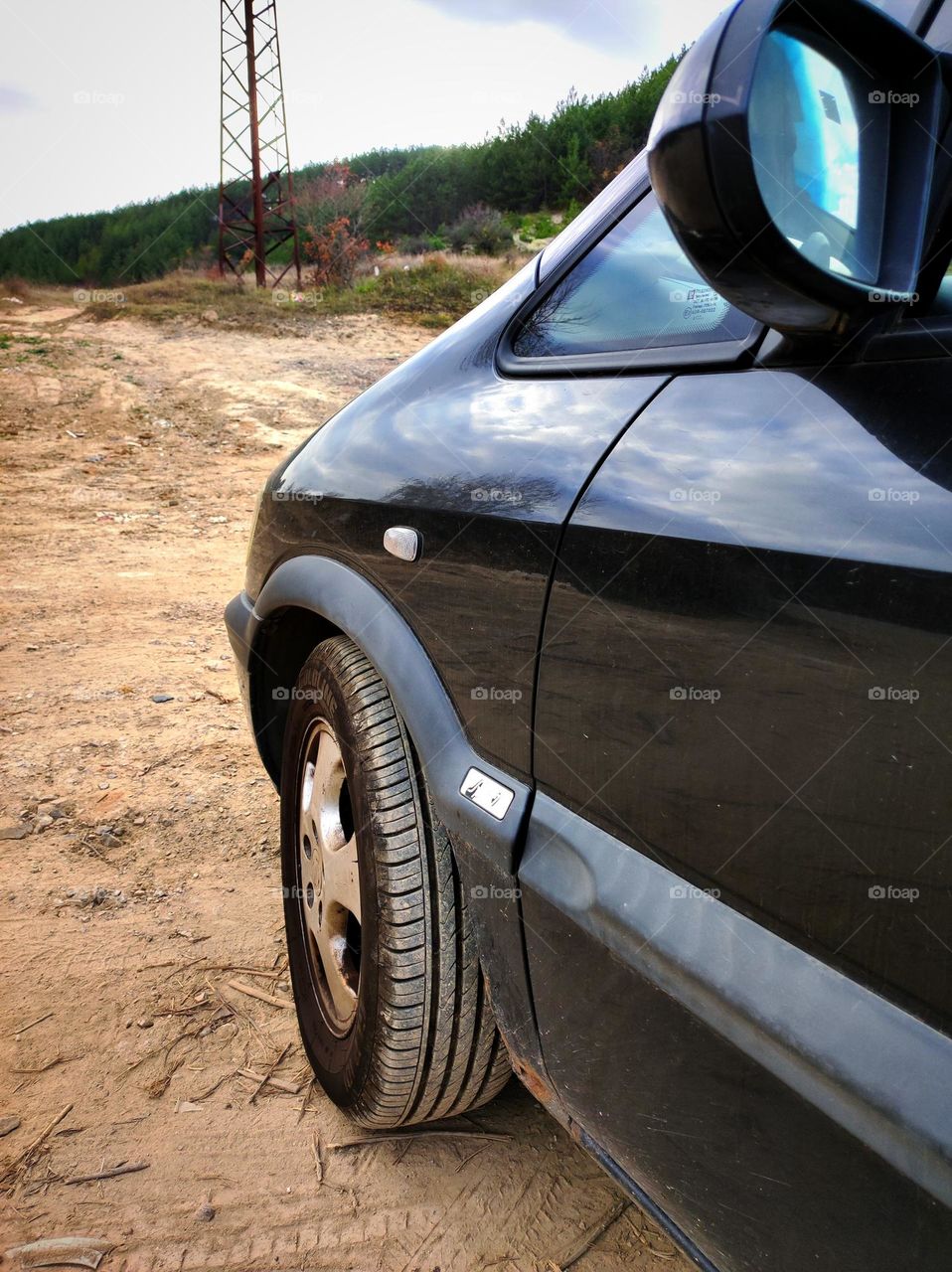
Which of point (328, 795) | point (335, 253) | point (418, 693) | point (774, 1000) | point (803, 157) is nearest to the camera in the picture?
point (803, 157)

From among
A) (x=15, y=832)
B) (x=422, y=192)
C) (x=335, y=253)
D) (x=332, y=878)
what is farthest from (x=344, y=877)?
(x=422, y=192)

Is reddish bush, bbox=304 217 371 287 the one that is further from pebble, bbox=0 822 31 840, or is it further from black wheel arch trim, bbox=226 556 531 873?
black wheel arch trim, bbox=226 556 531 873

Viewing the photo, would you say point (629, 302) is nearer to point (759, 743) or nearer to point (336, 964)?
point (759, 743)

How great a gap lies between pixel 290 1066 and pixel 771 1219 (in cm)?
153

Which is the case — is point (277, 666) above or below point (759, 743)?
below

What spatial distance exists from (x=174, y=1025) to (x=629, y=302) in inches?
79.1

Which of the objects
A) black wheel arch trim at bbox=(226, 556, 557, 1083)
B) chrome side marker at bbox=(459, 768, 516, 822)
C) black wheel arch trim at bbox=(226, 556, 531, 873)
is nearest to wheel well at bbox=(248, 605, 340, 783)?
black wheel arch trim at bbox=(226, 556, 531, 873)

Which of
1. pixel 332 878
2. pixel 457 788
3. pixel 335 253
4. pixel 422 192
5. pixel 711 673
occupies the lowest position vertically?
pixel 332 878

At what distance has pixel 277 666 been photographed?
7.99 feet

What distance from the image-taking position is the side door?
0.82m

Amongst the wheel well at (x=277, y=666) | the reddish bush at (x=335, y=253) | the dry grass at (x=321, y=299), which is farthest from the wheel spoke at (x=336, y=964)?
the reddish bush at (x=335, y=253)

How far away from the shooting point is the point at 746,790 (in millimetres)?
982

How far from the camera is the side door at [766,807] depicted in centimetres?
82

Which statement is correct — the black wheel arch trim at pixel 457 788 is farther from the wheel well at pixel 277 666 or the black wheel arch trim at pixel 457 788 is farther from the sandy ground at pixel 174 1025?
the sandy ground at pixel 174 1025
